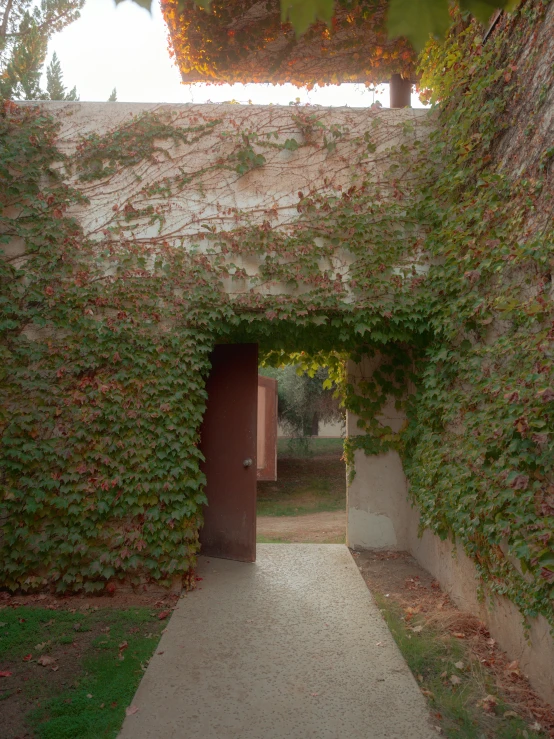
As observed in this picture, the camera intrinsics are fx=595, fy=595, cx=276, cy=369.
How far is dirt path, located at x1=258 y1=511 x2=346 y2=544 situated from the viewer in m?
8.52

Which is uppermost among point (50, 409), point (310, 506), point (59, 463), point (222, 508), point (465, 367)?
point (465, 367)

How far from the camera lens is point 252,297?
5566mm

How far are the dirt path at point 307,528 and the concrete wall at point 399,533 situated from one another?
1.45 meters

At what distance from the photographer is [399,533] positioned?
22.2 ft

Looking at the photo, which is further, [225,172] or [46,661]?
[225,172]

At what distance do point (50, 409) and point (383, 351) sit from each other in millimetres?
3585

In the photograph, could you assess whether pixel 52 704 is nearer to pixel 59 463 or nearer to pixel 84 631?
pixel 84 631

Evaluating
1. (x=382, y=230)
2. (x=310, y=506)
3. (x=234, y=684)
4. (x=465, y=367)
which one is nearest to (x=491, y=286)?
(x=465, y=367)

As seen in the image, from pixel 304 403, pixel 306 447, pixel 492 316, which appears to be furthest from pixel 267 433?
pixel 492 316

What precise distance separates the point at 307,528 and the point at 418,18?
28.1 ft

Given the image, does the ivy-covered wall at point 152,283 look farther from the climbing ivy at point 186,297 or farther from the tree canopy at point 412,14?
the tree canopy at point 412,14

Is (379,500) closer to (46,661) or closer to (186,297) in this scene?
(186,297)

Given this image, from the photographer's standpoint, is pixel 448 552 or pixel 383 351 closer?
pixel 448 552

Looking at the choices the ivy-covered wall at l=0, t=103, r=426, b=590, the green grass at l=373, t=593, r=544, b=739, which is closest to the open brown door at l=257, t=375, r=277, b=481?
the ivy-covered wall at l=0, t=103, r=426, b=590
